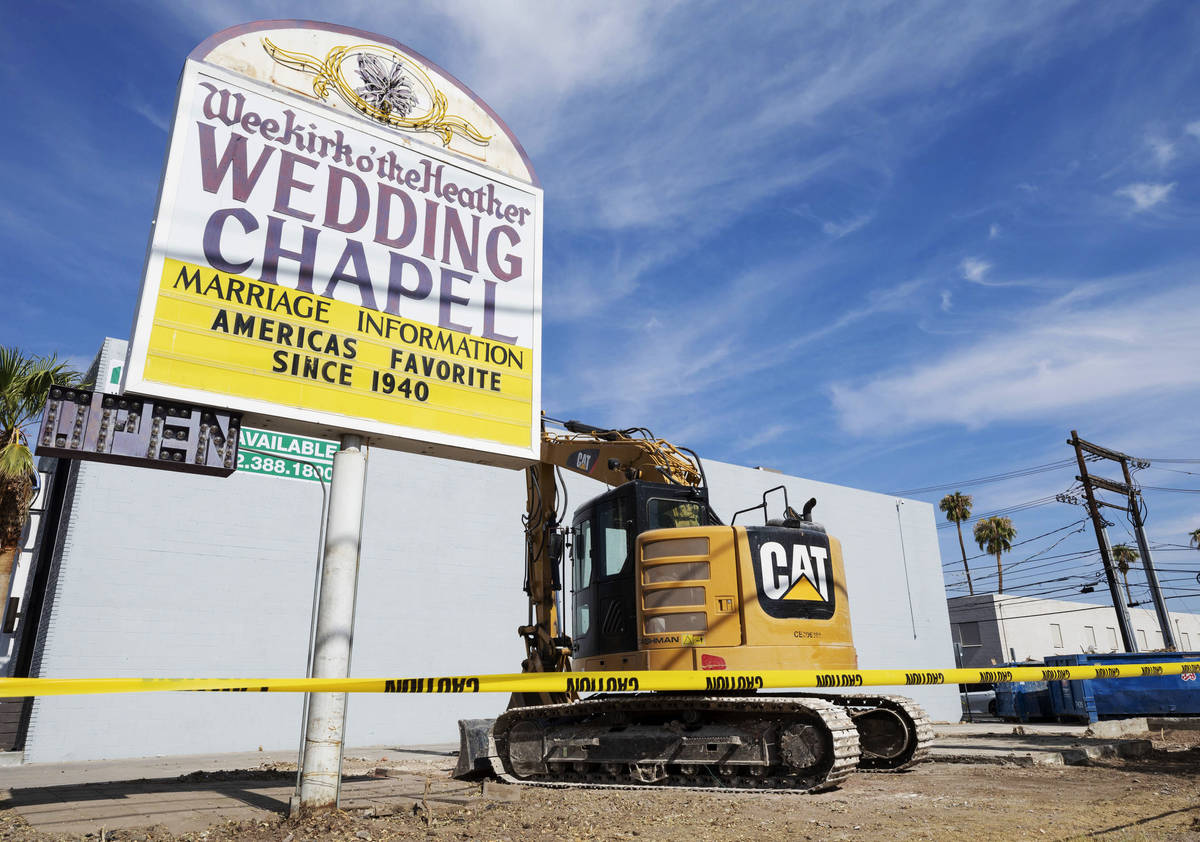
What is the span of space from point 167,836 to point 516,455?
4.70m

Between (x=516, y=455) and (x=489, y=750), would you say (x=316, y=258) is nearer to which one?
(x=516, y=455)

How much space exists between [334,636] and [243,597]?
1106 centimetres

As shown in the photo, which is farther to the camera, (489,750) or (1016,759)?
(1016,759)

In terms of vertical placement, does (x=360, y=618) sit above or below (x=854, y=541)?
below

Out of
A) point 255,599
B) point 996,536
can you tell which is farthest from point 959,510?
point 255,599

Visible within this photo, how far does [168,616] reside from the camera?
16125 mm

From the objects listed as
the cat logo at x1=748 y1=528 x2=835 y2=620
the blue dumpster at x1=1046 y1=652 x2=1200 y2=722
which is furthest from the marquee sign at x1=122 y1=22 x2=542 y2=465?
the blue dumpster at x1=1046 y1=652 x2=1200 y2=722

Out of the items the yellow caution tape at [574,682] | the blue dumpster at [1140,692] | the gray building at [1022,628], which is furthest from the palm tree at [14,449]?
the gray building at [1022,628]

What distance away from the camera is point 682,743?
→ 30.5ft

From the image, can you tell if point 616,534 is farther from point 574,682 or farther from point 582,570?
point 574,682

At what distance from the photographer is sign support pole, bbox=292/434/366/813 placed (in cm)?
720

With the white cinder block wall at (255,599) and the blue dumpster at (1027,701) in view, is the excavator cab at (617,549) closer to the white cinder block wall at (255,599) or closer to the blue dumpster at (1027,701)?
the white cinder block wall at (255,599)

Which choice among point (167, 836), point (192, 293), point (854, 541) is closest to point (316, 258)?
point (192, 293)

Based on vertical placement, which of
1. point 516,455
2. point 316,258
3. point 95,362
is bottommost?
point 516,455
